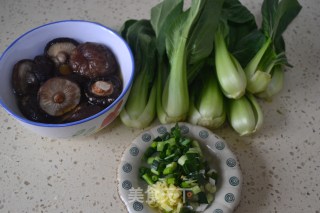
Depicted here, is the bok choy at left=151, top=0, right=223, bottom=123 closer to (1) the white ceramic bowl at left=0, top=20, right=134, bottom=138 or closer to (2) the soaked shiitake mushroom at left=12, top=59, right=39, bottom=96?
(1) the white ceramic bowl at left=0, top=20, right=134, bottom=138

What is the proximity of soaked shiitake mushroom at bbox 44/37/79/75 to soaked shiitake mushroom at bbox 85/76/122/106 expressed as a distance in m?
0.09

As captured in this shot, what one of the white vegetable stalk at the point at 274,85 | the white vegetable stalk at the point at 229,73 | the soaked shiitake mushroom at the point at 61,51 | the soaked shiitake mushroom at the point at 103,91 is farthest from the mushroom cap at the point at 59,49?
the white vegetable stalk at the point at 274,85

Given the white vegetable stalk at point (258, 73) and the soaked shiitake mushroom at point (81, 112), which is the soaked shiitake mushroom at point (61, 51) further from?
the white vegetable stalk at point (258, 73)

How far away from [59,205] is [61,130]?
0.54ft

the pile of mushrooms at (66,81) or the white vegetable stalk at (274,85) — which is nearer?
the pile of mushrooms at (66,81)

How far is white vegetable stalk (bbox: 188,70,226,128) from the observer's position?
819 millimetres

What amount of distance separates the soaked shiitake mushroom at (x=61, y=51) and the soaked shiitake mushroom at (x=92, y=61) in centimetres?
2

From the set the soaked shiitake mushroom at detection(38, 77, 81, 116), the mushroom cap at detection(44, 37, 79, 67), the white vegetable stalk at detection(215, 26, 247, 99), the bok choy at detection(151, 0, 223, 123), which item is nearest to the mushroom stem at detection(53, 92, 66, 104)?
the soaked shiitake mushroom at detection(38, 77, 81, 116)

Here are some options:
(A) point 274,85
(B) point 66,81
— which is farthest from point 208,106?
(B) point 66,81

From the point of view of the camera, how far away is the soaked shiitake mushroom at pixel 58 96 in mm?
765

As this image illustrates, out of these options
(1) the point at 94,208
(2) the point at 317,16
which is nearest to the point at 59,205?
(1) the point at 94,208

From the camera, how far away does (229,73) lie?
0.81 m

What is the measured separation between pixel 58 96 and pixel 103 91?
0.32 ft

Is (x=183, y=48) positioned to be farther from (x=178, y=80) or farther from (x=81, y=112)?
(x=81, y=112)
